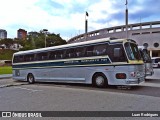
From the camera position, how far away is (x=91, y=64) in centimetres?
1332

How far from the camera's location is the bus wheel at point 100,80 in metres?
12.8

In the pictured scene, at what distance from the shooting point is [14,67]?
20188 millimetres

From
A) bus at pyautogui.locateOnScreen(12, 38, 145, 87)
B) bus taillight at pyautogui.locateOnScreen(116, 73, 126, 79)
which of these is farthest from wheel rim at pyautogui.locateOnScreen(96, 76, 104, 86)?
bus taillight at pyautogui.locateOnScreen(116, 73, 126, 79)

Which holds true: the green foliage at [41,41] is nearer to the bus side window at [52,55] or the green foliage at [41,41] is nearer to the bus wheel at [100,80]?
the bus side window at [52,55]

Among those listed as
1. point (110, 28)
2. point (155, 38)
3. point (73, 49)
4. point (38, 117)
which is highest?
point (110, 28)

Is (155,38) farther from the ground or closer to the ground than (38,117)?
farther from the ground

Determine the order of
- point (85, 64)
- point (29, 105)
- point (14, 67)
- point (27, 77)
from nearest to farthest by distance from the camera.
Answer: point (29, 105) → point (85, 64) → point (27, 77) → point (14, 67)

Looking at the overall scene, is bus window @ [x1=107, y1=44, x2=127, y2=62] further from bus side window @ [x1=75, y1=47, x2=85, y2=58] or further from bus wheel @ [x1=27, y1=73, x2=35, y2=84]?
bus wheel @ [x1=27, y1=73, x2=35, y2=84]

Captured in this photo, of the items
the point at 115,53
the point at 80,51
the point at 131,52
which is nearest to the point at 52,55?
the point at 80,51

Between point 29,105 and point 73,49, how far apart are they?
23.5ft

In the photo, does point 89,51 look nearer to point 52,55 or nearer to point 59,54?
point 59,54

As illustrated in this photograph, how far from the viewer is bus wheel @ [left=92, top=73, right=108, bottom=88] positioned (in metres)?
12.8

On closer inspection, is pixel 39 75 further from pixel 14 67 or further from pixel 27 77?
pixel 14 67

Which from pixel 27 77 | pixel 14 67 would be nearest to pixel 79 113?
pixel 27 77
